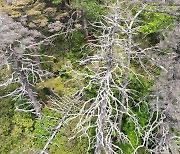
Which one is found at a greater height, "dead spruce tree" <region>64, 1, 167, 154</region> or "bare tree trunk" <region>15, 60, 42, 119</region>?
"dead spruce tree" <region>64, 1, 167, 154</region>

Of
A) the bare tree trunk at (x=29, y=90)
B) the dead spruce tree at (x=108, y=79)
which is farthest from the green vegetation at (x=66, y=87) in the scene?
the dead spruce tree at (x=108, y=79)

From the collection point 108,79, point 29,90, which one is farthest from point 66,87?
point 108,79

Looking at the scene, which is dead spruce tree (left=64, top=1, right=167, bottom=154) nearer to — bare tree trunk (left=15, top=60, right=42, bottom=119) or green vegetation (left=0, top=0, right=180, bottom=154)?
green vegetation (left=0, top=0, right=180, bottom=154)

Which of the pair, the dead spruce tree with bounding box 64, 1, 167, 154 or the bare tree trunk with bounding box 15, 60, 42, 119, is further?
the bare tree trunk with bounding box 15, 60, 42, 119

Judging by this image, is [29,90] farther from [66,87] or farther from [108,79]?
[108,79]

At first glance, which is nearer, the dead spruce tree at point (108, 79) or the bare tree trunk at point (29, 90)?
the dead spruce tree at point (108, 79)

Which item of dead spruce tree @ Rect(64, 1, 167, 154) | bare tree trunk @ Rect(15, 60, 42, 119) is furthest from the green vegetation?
Result: dead spruce tree @ Rect(64, 1, 167, 154)

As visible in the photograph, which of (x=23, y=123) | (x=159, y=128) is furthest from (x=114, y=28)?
(x=23, y=123)

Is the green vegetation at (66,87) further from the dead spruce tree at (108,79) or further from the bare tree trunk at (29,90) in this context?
the dead spruce tree at (108,79)

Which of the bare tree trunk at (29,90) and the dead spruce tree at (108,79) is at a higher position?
the dead spruce tree at (108,79)

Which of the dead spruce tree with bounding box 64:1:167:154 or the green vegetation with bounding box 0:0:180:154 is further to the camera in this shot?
the green vegetation with bounding box 0:0:180:154

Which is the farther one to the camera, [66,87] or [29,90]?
[66,87]
